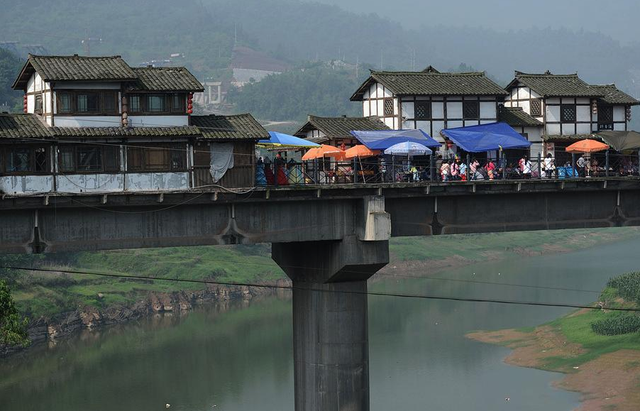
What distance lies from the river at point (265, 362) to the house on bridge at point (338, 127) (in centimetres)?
1815

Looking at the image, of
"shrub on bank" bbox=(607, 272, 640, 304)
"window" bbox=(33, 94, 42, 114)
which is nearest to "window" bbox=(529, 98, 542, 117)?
"shrub on bank" bbox=(607, 272, 640, 304)

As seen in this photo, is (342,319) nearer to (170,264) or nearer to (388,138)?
(388,138)

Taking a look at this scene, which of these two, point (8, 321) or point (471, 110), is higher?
point (471, 110)

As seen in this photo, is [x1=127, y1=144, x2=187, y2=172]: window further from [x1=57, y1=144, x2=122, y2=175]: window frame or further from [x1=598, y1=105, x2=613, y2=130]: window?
[x1=598, y1=105, x2=613, y2=130]: window

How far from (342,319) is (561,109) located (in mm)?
27134

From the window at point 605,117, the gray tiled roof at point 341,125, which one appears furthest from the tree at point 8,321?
the window at point 605,117

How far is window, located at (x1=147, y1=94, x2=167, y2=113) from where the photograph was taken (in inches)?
1885

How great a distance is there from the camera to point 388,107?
63.9 m

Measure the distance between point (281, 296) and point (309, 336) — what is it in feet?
212

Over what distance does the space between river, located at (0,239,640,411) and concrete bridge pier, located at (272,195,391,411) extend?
1974 cm

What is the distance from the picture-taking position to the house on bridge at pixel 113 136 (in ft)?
148

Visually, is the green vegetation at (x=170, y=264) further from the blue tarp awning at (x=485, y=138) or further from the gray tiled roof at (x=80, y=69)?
the gray tiled roof at (x=80, y=69)

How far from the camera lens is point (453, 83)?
6362 centimetres

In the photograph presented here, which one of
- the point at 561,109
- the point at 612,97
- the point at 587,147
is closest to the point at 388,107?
the point at 587,147
